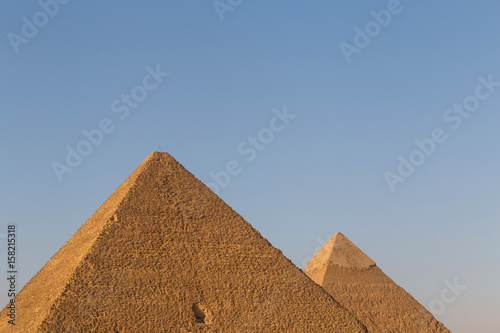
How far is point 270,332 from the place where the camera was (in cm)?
3200

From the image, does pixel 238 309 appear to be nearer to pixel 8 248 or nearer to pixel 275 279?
pixel 275 279

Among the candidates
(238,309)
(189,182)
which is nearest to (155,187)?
(189,182)

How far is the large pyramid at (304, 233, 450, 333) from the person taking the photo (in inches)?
2092

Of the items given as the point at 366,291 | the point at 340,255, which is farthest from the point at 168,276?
the point at 340,255

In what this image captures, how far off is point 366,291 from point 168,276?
25905 millimetres

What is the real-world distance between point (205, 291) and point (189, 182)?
18.5 feet

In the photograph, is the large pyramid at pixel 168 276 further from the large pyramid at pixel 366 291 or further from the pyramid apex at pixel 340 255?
the pyramid apex at pixel 340 255

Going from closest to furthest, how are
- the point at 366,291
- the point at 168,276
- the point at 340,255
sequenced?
the point at 168,276, the point at 366,291, the point at 340,255

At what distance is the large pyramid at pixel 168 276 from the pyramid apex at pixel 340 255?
20255 mm

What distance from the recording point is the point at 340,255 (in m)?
56.0

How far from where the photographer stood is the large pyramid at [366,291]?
53.1 meters

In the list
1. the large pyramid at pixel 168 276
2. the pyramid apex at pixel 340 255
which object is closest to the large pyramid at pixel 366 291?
the pyramid apex at pixel 340 255

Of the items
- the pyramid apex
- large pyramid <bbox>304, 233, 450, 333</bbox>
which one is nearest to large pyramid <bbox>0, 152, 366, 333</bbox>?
large pyramid <bbox>304, 233, 450, 333</bbox>

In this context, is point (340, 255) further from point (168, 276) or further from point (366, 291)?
point (168, 276)
